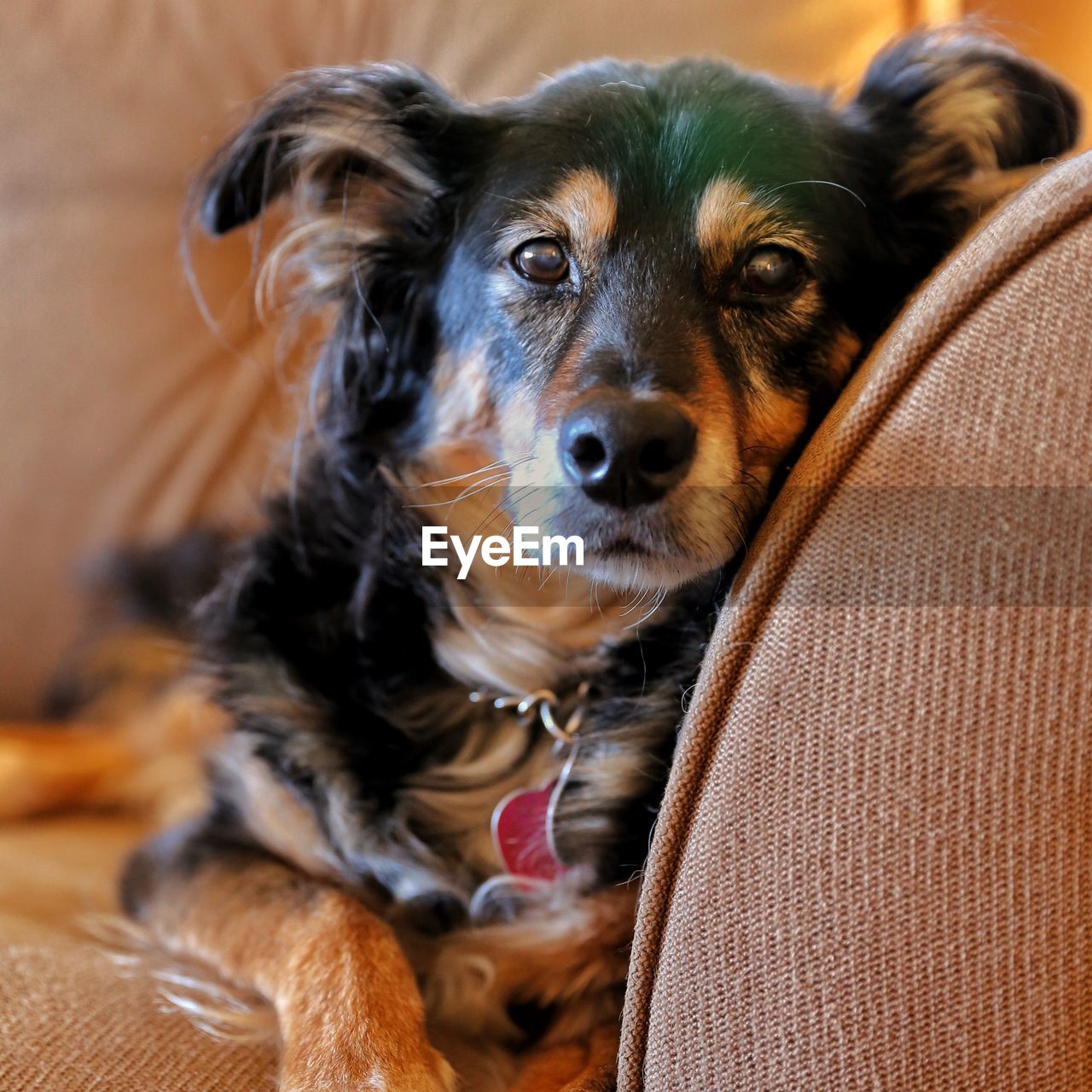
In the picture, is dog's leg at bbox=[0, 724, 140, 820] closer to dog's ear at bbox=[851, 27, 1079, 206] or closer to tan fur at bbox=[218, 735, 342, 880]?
tan fur at bbox=[218, 735, 342, 880]

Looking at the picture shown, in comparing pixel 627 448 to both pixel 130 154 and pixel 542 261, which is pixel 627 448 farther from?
pixel 130 154

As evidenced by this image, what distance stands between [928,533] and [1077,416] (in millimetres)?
107

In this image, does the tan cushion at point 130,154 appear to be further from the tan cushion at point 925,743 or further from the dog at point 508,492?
the tan cushion at point 925,743

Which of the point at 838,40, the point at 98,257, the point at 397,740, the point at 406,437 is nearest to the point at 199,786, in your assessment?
the point at 397,740

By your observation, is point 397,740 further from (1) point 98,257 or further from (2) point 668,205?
(1) point 98,257

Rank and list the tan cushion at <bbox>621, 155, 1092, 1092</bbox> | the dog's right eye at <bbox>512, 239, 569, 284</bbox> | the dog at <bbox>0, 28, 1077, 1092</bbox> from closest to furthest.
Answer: the tan cushion at <bbox>621, 155, 1092, 1092</bbox> → the dog at <bbox>0, 28, 1077, 1092</bbox> → the dog's right eye at <bbox>512, 239, 569, 284</bbox>

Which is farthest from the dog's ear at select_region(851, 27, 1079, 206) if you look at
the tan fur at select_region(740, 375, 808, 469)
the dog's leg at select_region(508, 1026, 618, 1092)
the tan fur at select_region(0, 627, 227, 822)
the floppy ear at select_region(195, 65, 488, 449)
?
the tan fur at select_region(0, 627, 227, 822)

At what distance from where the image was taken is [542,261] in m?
1.08

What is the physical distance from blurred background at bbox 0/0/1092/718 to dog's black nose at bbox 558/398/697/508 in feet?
2.74

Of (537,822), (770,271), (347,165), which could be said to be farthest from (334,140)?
(537,822)

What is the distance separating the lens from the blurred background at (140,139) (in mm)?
1531

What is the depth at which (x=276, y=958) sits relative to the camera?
1.02m

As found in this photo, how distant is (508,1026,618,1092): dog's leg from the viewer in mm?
916

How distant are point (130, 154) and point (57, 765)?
37.7 inches
